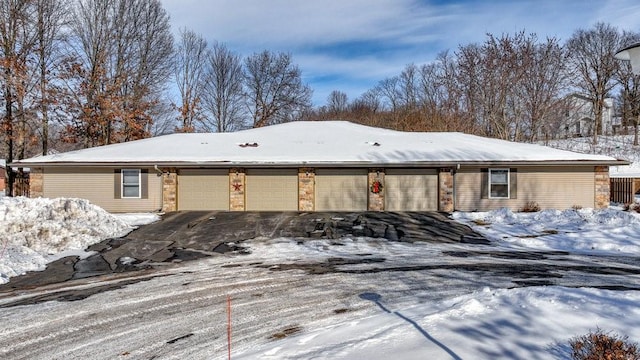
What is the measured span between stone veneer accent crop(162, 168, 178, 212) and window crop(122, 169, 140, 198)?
115cm

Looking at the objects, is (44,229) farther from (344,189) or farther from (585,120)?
(585,120)

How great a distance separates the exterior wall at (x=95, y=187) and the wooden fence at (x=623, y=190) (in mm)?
21658

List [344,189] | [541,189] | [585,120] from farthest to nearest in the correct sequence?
[585,120]
[344,189]
[541,189]

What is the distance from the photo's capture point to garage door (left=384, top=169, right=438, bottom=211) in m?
18.0

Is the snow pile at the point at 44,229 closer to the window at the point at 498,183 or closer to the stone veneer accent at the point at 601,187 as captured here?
the window at the point at 498,183

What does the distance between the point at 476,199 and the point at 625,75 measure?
39533 millimetres

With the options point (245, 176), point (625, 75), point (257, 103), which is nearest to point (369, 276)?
point (245, 176)

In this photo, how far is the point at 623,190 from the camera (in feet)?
65.7

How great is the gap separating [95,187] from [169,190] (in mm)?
3218

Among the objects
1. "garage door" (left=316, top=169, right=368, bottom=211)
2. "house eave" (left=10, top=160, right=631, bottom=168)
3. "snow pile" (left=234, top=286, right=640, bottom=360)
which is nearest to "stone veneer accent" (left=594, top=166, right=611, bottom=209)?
"house eave" (left=10, top=160, right=631, bottom=168)

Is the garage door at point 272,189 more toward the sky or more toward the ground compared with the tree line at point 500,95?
more toward the ground

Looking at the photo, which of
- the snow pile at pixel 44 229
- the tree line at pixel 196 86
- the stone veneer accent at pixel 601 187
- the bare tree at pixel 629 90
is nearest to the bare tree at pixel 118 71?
the tree line at pixel 196 86

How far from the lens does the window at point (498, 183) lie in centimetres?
1750

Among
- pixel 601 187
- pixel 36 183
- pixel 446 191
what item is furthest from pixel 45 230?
pixel 601 187
